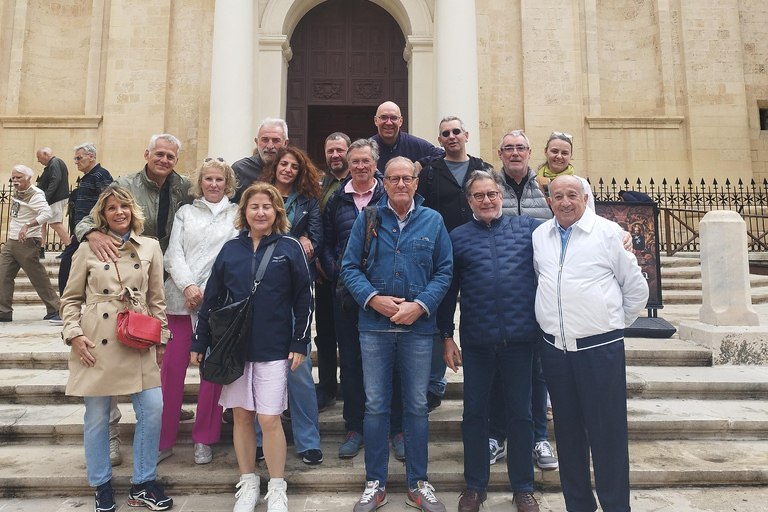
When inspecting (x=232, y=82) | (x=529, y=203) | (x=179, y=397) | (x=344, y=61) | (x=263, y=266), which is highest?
(x=344, y=61)

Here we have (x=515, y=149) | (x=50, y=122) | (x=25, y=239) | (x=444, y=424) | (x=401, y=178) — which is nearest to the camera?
(x=401, y=178)

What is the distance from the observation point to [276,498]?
2875mm

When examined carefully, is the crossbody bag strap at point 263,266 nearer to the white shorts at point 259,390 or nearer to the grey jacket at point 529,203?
the white shorts at point 259,390

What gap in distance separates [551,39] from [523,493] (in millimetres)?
11962

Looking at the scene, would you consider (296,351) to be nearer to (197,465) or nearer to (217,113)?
(197,465)

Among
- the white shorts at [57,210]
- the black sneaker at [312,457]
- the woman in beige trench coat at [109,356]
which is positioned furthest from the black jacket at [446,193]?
the white shorts at [57,210]

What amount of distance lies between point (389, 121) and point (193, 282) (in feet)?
6.69

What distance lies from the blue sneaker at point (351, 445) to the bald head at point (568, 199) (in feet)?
7.13

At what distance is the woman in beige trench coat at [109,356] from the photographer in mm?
2863

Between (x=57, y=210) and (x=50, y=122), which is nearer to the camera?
(x=57, y=210)

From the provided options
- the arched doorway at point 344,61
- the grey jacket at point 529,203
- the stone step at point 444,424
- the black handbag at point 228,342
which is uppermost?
the arched doorway at point 344,61

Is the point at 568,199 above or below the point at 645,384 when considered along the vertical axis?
above

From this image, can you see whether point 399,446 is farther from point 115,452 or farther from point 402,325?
point 115,452

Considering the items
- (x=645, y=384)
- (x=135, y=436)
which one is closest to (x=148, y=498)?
(x=135, y=436)
